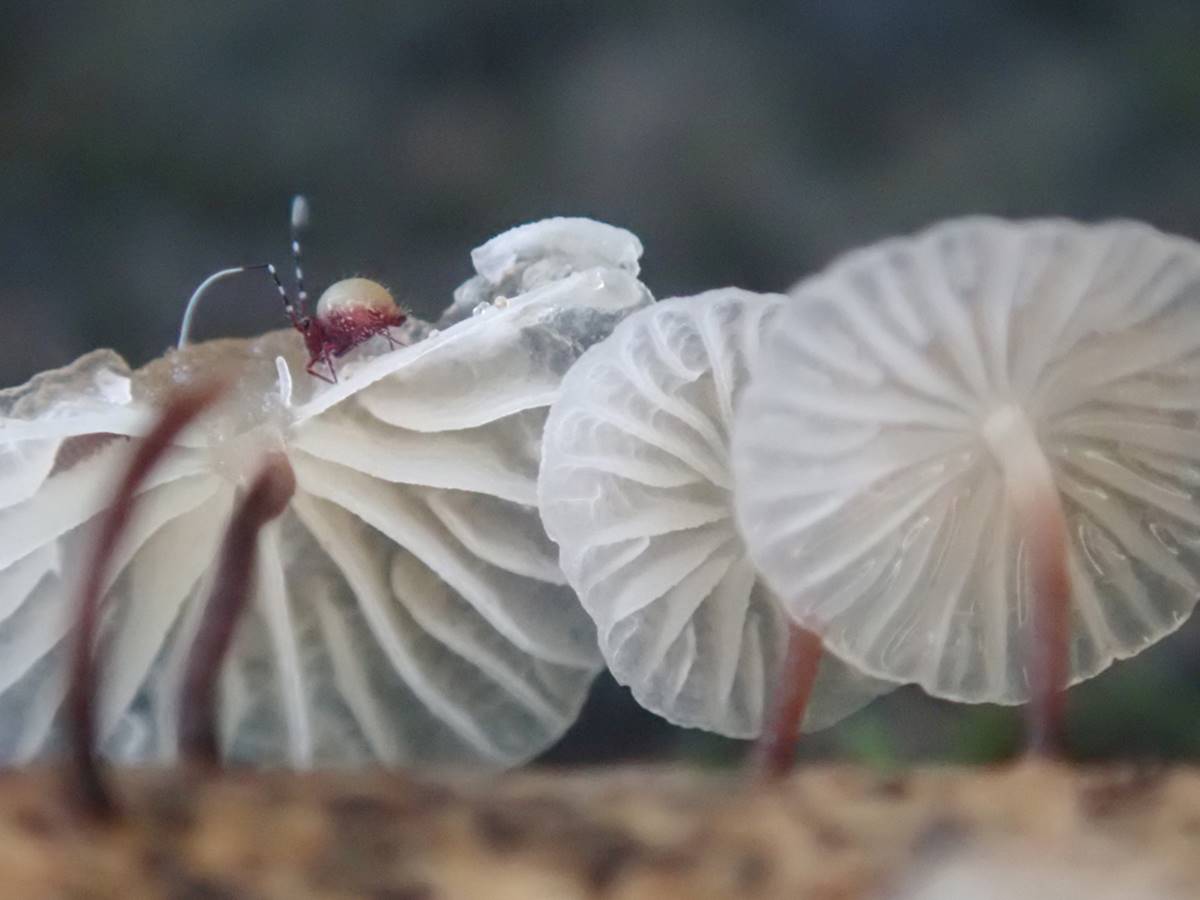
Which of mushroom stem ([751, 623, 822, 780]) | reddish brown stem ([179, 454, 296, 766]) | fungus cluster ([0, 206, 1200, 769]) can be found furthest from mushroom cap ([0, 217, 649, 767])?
mushroom stem ([751, 623, 822, 780])

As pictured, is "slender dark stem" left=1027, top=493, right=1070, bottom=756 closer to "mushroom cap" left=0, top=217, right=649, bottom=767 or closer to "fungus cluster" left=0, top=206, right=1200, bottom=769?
"fungus cluster" left=0, top=206, right=1200, bottom=769

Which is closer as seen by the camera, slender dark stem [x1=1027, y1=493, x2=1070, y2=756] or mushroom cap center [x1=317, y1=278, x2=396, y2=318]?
slender dark stem [x1=1027, y1=493, x2=1070, y2=756]

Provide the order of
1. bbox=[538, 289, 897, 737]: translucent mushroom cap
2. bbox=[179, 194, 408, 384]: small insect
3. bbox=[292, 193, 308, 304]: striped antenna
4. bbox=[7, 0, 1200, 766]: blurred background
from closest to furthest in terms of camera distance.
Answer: bbox=[538, 289, 897, 737]: translucent mushroom cap < bbox=[179, 194, 408, 384]: small insect < bbox=[292, 193, 308, 304]: striped antenna < bbox=[7, 0, 1200, 766]: blurred background

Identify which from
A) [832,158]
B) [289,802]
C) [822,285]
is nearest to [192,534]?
[289,802]

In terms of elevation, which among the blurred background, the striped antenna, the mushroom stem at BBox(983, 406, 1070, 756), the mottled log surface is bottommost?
the mottled log surface

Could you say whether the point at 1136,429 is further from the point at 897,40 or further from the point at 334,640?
the point at 897,40

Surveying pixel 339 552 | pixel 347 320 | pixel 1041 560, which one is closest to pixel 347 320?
pixel 347 320
